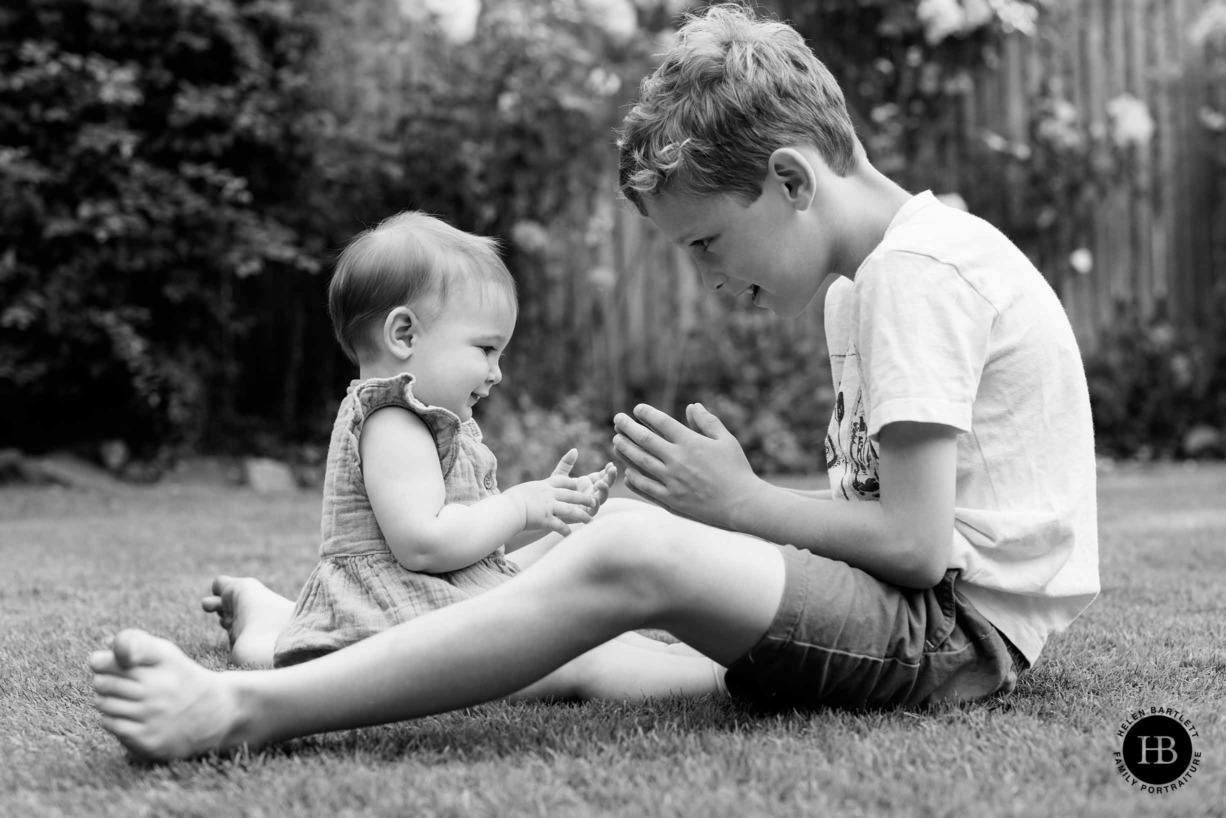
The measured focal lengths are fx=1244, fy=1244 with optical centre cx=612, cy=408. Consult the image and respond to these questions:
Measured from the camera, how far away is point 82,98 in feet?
16.0

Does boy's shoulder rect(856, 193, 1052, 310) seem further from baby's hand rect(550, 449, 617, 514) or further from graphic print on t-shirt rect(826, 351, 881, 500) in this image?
baby's hand rect(550, 449, 617, 514)

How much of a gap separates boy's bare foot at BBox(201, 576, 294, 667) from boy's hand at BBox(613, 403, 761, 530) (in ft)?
2.33

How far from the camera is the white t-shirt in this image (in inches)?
63.4

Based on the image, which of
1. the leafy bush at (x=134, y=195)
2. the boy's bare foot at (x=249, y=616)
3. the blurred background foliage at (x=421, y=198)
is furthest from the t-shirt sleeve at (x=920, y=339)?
the leafy bush at (x=134, y=195)

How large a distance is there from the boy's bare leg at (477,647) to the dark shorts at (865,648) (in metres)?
0.12

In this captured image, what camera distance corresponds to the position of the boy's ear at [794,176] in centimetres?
177

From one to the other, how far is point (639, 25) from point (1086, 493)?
15.7 feet

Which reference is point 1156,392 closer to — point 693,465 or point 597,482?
point 597,482

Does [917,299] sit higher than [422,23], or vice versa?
[422,23]

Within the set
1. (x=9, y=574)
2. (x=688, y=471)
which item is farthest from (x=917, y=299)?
(x=9, y=574)

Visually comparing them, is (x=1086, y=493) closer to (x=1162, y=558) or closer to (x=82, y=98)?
(x=1162, y=558)

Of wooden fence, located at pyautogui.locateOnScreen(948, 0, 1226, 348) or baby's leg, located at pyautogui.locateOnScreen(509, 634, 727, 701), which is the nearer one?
baby's leg, located at pyautogui.locateOnScreen(509, 634, 727, 701)

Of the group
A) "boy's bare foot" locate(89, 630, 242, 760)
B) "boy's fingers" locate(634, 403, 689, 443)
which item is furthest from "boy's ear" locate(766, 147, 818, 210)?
"boy's bare foot" locate(89, 630, 242, 760)

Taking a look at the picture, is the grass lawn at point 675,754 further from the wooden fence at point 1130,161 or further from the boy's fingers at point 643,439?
the wooden fence at point 1130,161
